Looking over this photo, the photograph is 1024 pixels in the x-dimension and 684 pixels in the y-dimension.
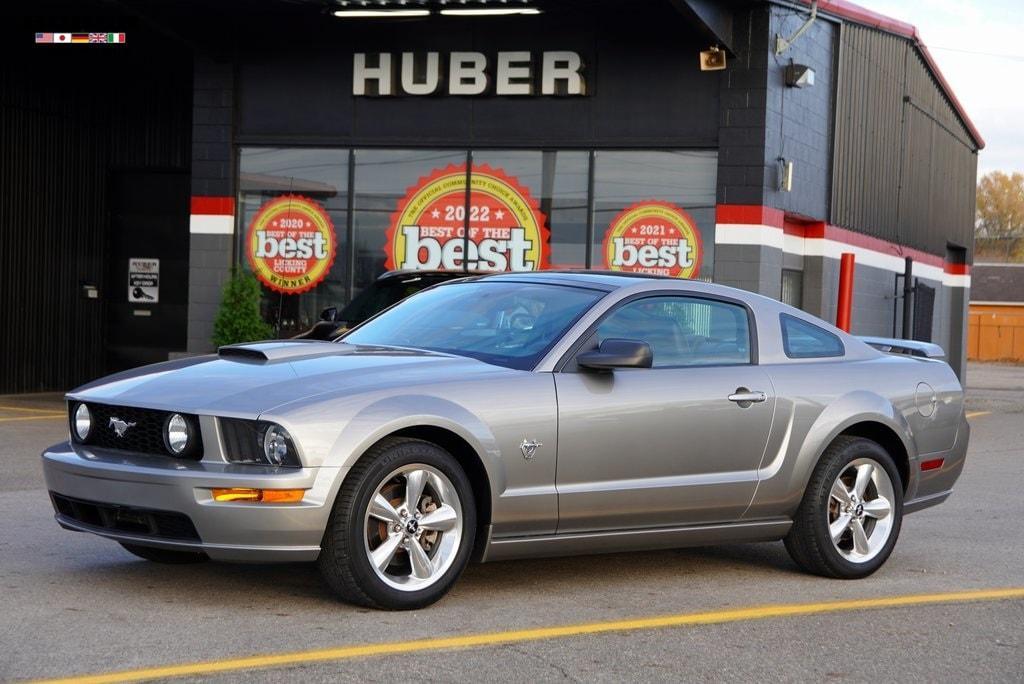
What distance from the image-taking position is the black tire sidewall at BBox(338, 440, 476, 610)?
5.86m

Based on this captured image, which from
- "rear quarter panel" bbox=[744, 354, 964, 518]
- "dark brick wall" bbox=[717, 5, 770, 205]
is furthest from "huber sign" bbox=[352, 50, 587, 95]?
"rear quarter panel" bbox=[744, 354, 964, 518]

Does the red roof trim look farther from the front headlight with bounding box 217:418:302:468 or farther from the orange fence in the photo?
the orange fence

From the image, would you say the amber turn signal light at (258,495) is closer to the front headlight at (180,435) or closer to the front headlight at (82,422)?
the front headlight at (180,435)

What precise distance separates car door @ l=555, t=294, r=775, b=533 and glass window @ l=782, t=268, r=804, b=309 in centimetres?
1263

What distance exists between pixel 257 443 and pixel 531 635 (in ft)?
4.27

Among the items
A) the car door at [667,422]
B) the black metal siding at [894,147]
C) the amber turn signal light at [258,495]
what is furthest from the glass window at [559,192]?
the amber turn signal light at [258,495]

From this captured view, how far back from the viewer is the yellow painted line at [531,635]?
498 centimetres

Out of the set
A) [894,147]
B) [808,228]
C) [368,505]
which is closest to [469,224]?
[808,228]

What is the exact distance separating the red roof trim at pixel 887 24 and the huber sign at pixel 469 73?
3257mm

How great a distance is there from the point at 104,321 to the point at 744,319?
56.3ft

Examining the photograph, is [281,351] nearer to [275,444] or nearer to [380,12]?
[275,444]

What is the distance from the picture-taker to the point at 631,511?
667cm

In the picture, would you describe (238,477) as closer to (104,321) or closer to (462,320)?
(462,320)

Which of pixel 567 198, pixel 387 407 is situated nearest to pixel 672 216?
pixel 567 198
